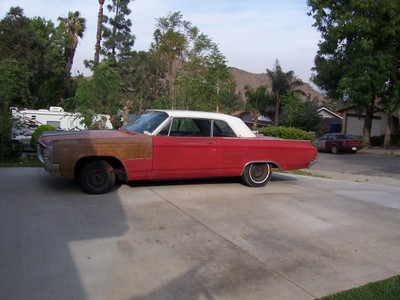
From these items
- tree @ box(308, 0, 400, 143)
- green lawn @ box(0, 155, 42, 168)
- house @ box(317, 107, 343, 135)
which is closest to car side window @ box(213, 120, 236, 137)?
green lawn @ box(0, 155, 42, 168)

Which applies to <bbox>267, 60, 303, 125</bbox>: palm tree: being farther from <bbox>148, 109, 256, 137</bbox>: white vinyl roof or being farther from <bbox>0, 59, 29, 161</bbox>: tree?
<bbox>148, 109, 256, 137</bbox>: white vinyl roof

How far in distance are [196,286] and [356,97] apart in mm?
27548

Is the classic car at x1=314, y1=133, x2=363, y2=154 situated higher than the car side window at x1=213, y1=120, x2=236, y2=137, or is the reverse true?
the car side window at x1=213, y1=120, x2=236, y2=137

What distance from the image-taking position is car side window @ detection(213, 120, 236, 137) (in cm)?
816

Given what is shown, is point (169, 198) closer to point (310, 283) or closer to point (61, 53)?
point (310, 283)

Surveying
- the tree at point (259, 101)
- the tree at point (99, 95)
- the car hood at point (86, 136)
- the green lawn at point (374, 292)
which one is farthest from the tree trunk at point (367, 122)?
the green lawn at point (374, 292)

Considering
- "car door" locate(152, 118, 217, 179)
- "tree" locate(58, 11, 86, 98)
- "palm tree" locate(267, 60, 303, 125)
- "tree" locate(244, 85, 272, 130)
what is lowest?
"car door" locate(152, 118, 217, 179)

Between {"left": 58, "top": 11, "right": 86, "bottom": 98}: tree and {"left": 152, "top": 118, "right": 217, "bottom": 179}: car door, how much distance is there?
3933 cm

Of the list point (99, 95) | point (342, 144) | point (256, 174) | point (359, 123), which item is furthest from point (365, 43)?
point (256, 174)

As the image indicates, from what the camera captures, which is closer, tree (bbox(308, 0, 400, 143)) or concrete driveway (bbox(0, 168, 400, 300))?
concrete driveway (bbox(0, 168, 400, 300))

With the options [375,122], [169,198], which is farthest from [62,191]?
[375,122]

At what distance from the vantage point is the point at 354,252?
16.3ft

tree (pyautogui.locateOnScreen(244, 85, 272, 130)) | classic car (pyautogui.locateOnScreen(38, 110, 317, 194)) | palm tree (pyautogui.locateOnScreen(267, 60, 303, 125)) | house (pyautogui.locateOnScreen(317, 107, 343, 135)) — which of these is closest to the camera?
classic car (pyautogui.locateOnScreen(38, 110, 317, 194))

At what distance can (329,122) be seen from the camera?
56.3 metres
